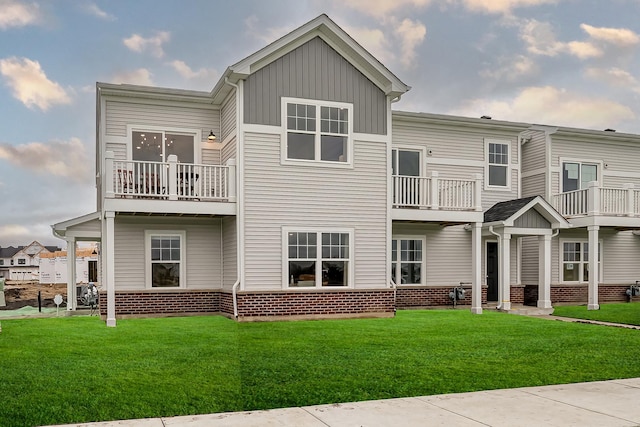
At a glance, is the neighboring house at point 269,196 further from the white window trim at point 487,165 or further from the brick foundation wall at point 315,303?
the white window trim at point 487,165

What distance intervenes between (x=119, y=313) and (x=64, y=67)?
652 centimetres

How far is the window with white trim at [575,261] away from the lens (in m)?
21.4

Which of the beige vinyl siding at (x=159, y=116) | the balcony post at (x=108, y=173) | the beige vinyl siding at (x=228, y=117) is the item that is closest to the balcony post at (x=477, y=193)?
the beige vinyl siding at (x=228, y=117)

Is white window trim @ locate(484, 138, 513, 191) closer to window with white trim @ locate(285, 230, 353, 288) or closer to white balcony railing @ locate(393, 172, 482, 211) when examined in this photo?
white balcony railing @ locate(393, 172, 482, 211)

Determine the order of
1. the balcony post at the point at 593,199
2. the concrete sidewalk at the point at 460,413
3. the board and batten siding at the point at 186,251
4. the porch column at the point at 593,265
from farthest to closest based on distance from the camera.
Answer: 1. the balcony post at the point at 593,199
2. the porch column at the point at 593,265
3. the board and batten siding at the point at 186,251
4. the concrete sidewalk at the point at 460,413

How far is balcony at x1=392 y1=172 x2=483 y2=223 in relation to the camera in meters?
16.9

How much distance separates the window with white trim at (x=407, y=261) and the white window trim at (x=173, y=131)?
6903mm

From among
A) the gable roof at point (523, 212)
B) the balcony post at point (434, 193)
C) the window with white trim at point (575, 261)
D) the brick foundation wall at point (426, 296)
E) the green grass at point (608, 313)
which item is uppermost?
the balcony post at point (434, 193)

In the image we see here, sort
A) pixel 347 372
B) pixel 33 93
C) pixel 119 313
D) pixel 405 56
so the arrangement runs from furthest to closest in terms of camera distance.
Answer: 1. pixel 405 56
2. pixel 119 313
3. pixel 33 93
4. pixel 347 372

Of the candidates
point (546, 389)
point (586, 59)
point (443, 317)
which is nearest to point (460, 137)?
point (586, 59)

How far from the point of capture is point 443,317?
15.7 meters

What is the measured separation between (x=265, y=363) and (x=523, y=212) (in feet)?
39.4

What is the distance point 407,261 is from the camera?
19.0 m

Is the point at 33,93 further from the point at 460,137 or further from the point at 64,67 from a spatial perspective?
the point at 460,137
